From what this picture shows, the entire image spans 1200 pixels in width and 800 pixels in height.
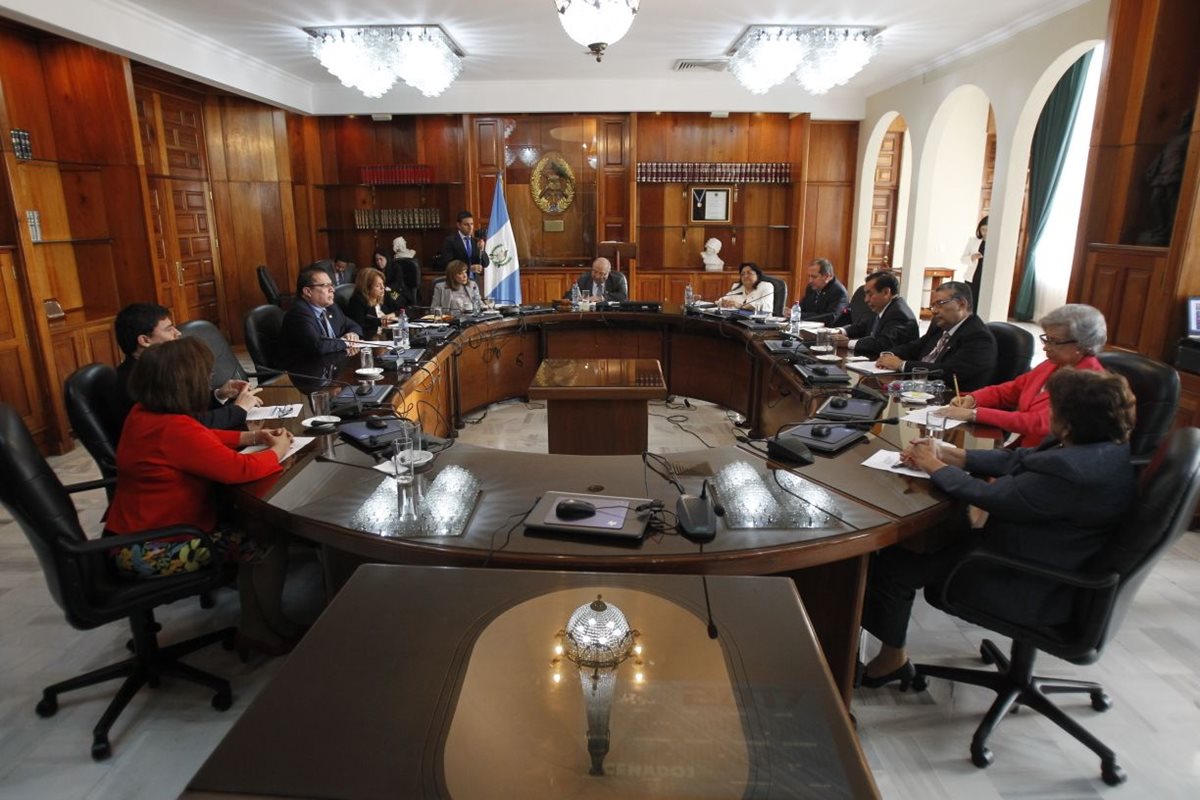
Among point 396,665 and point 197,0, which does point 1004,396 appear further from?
point 197,0

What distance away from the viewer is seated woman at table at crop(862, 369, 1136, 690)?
1.80 meters

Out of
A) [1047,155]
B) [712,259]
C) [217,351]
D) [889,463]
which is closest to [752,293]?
[712,259]

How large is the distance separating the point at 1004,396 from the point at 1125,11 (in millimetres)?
2804

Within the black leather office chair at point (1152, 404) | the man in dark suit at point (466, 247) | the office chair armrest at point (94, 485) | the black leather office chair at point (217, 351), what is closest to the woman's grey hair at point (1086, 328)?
the black leather office chair at point (1152, 404)

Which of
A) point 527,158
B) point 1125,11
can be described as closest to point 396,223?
point 527,158

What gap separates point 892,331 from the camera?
411cm

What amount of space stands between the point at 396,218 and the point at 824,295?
202 inches

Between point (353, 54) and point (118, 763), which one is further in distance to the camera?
point (353, 54)

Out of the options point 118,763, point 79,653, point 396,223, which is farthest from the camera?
point 396,223

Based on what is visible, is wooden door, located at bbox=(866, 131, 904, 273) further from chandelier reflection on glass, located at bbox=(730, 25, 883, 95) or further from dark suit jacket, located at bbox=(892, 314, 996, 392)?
dark suit jacket, located at bbox=(892, 314, 996, 392)

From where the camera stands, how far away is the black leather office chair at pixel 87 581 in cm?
188

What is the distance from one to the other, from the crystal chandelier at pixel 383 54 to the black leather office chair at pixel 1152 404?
5.12 meters

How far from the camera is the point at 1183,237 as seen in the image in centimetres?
358

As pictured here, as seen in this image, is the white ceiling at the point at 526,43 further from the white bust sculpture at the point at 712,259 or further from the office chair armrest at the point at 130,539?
the office chair armrest at the point at 130,539
